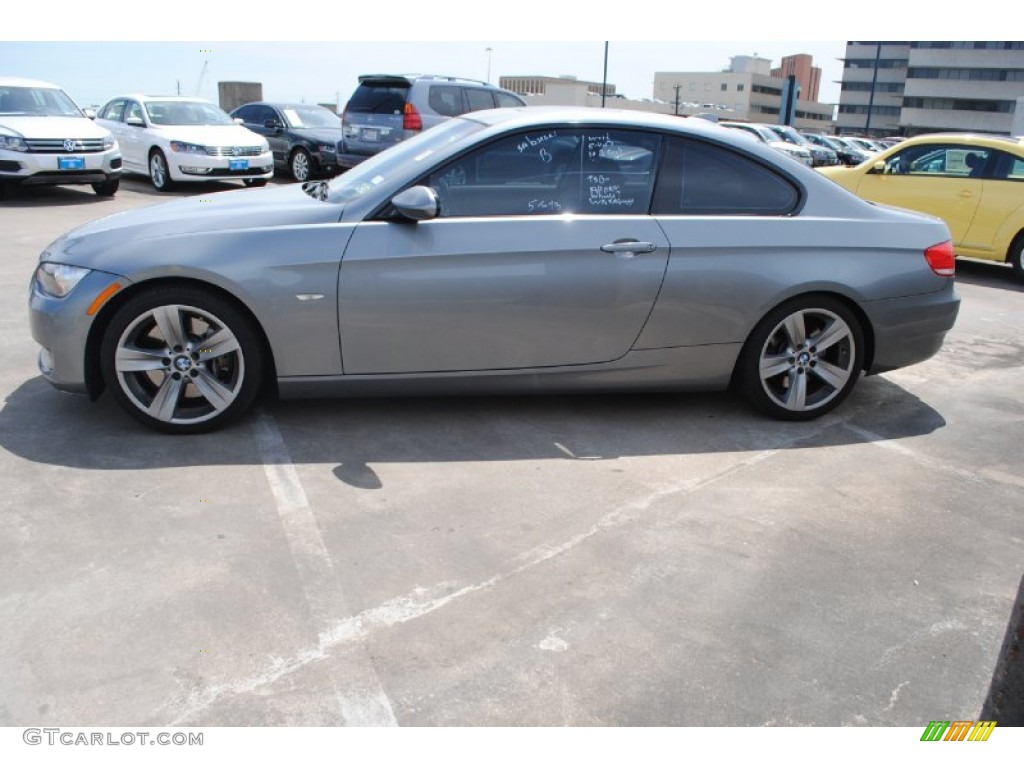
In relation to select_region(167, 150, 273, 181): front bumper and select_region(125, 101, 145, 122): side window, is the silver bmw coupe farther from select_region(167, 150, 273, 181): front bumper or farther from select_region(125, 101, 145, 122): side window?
select_region(125, 101, 145, 122): side window

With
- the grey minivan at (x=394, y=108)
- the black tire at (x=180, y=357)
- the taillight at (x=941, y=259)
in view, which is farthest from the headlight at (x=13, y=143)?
the taillight at (x=941, y=259)

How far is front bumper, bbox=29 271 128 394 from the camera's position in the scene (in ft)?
12.9

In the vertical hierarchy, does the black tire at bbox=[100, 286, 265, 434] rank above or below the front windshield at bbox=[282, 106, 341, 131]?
below

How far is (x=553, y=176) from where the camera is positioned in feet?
14.1

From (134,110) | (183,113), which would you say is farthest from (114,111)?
(183,113)

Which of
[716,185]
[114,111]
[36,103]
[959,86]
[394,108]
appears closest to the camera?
[716,185]

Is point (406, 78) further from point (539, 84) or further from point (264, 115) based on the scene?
point (539, 84)

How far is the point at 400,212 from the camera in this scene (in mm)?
4070

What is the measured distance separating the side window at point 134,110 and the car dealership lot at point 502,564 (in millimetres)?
10695

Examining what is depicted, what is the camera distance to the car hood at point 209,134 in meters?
13.5

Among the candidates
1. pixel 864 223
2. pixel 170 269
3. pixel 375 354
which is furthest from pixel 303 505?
pixel 864 223

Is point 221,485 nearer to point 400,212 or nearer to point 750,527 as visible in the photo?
point 400,212

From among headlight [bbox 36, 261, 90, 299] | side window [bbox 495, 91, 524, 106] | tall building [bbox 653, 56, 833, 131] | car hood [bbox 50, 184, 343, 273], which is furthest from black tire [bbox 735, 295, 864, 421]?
tall building [bbox 653, 56, 833, 131]

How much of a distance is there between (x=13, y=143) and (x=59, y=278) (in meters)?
9.20
